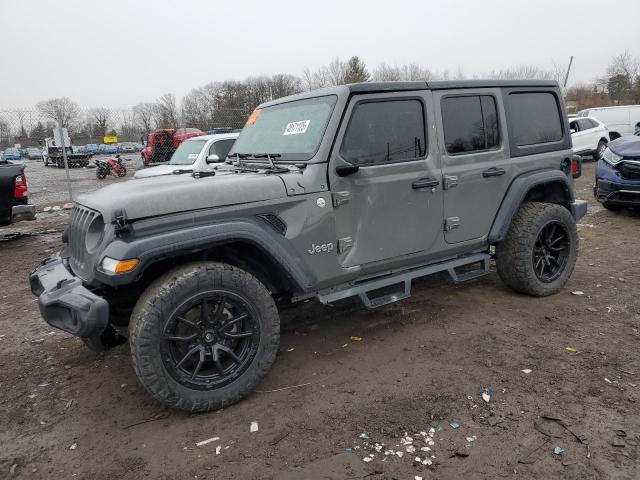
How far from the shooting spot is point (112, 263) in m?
2.66

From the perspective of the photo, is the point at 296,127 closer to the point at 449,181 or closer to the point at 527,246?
the point at 449,181

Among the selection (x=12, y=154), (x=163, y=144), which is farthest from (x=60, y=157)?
(x=163, y=144)

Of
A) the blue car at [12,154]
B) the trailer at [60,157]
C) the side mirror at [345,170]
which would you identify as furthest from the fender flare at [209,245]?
the blue car at [12,154]

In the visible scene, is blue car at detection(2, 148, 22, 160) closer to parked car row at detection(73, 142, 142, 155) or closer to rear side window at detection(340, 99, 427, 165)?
parked car row at detection(73, 142, 142, 155)

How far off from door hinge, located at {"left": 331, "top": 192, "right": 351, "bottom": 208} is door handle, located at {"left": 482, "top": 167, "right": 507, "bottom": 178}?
143 cm

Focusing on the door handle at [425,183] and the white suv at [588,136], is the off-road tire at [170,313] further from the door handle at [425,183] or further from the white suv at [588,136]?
the white suv at [588,136]

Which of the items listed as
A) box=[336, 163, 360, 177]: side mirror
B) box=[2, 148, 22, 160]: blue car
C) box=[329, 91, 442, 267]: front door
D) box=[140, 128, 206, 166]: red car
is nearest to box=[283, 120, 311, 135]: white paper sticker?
box=[329, 91, 442, 267]: front door

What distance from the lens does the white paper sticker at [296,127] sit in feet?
11.7

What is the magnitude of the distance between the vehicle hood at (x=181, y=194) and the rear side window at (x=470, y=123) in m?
1.63

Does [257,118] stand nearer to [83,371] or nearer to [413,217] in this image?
[413,217]

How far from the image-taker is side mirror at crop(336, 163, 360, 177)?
3.29 metres

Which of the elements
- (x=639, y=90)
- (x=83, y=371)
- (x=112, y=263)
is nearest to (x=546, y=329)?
(x=112, y=263)

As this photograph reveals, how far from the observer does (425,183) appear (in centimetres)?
371

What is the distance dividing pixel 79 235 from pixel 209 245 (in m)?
0.94
